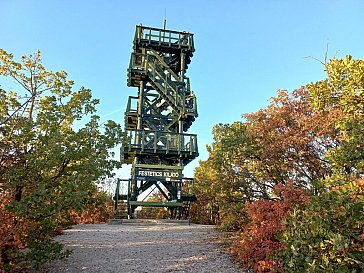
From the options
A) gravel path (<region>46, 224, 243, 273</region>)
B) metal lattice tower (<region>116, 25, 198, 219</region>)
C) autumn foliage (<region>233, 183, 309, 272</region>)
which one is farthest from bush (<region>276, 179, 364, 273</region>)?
metal lattice tower (<region>116, 25, 198, 219</region>)

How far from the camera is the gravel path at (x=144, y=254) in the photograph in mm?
6438

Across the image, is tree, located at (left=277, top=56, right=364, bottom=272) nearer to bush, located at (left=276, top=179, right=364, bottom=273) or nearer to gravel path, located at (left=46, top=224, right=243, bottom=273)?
bush, located at (left=276, top=179, right=364, bottom=273)

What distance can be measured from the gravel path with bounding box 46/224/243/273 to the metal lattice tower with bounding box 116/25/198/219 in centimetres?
545

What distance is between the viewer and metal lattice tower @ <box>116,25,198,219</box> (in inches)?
637

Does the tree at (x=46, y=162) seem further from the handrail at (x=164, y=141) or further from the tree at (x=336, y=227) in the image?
the handrail at (x=164, y=141)

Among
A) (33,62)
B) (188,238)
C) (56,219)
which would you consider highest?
(33,62)

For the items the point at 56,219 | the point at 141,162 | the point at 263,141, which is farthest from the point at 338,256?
the point at 141,162

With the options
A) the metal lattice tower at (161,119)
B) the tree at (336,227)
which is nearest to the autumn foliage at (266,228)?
the tree at (336,227)

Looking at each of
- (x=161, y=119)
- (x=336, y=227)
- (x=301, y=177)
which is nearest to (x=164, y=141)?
(x=161, y=119)

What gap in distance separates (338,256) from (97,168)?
4.57m

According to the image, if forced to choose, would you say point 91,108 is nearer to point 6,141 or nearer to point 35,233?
point 6,141

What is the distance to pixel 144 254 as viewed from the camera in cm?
767

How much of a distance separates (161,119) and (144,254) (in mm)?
11978

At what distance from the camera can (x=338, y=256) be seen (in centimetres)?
364
